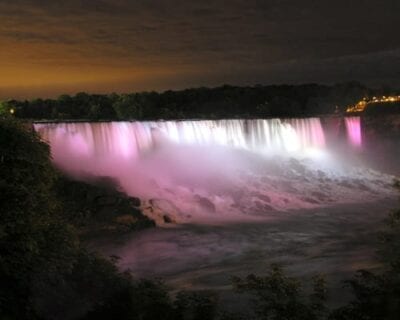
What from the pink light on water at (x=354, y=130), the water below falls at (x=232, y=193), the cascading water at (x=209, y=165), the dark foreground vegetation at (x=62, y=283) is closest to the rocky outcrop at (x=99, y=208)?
the water below falls at (x=232, y=193)

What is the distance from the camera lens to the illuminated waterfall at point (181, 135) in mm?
29328

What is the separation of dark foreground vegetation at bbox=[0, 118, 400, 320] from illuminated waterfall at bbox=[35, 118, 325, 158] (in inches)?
616

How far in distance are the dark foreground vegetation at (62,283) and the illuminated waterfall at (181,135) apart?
15.6 m

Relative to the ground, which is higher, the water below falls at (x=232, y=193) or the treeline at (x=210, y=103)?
the treeline at (x=210, y=103)

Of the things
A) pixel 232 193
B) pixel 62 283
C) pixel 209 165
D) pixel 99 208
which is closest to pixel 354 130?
pixel 209 165

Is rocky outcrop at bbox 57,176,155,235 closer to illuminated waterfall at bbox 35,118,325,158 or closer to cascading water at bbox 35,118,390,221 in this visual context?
cascading water at bbox 35,118,390,221

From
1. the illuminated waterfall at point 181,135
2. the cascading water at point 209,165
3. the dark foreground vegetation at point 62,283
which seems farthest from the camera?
the illuminated waterfall at point 181,135

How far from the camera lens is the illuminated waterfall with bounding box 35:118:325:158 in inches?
1155

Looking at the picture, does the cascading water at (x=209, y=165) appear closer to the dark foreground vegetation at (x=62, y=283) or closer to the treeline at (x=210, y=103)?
the dark foreground vegetation at (x=62, y=283)

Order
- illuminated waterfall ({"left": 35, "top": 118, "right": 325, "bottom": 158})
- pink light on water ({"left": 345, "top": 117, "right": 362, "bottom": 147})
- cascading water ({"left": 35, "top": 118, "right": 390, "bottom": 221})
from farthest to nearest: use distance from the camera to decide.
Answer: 1. pink light on water ({"left": 345, "top": 117, "right": 362, "bottom": 147})
2. illuminated waterfall ({"left": 35, "top": 118, "right": 325, "bottom": 158})
3. cascading water ({"left": 35, "top": 118, "right": 390, "bottom": 221})

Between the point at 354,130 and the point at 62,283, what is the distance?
5028cm

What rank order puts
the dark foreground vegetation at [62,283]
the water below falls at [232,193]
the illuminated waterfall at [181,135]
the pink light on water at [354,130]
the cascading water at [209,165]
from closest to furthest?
the dark foreground vegetation at [62,283], the water below falls at [232,193], the cascading water at [209,165], the illuminated waterfall at [181,135], the pink light on water at [354,130]

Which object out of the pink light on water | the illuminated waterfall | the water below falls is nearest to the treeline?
the pink light on water

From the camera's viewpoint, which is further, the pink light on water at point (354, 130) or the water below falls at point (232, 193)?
the pink light on water at point (354, 130)
